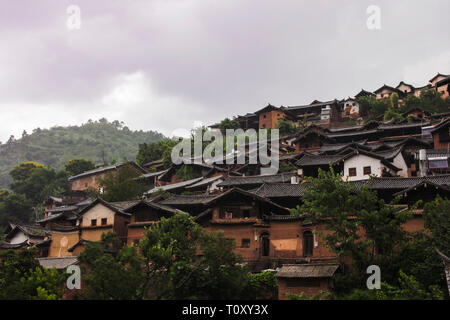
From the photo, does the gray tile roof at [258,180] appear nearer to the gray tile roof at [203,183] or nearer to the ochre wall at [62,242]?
the gray tile roof at [203,183]

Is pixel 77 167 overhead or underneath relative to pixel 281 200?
overhead

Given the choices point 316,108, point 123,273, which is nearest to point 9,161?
point 316,108

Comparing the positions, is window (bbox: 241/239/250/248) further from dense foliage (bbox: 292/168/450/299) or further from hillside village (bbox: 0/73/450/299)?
dense foliage (bbox: 292/168/450/299)

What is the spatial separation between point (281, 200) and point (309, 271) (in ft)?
36.9

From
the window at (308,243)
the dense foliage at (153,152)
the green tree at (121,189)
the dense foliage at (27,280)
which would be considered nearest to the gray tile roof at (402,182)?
→ the window at (308,243)

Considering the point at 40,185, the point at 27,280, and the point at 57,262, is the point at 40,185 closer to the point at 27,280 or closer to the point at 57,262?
the point at 57,262

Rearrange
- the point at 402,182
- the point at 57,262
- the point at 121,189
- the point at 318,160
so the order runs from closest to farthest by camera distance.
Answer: the point at 402,182 → the point at 57,262 → the point at 318,160 → the point at 121,189

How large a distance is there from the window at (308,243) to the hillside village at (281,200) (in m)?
0.07

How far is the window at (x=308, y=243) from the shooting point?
109ft

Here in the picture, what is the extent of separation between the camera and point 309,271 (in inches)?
1062

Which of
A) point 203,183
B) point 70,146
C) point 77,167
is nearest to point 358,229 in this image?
point 203,183
